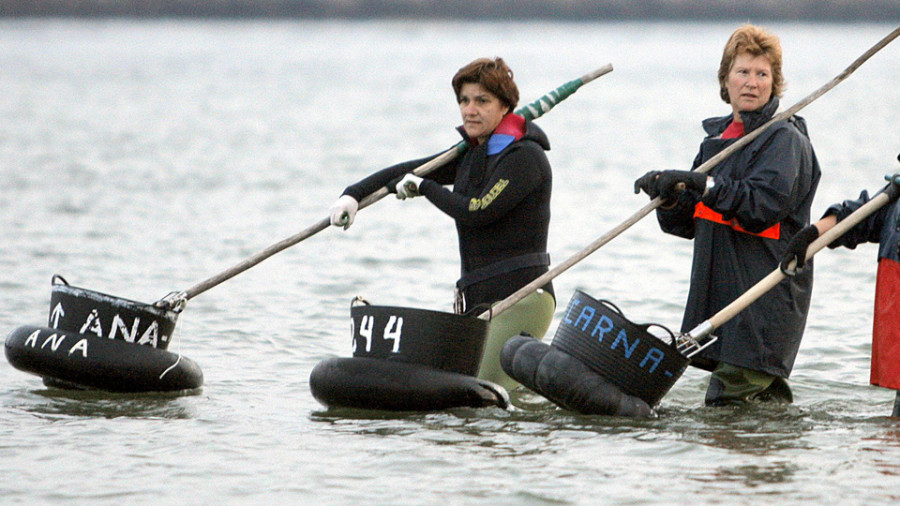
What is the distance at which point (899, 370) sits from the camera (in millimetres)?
6031

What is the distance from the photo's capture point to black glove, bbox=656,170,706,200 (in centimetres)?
599

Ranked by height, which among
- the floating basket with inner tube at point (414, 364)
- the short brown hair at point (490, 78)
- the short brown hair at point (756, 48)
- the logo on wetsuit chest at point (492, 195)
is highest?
the short brown hair at point (756, 48)

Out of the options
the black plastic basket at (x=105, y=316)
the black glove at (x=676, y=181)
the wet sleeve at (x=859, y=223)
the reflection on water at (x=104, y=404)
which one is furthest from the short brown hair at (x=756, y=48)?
the reflection on water at (x=104, y=404)

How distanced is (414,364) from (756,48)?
2.07 meters

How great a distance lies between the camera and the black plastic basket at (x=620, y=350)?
19.6 ft

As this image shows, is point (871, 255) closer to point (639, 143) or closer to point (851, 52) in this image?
point (639, 143)

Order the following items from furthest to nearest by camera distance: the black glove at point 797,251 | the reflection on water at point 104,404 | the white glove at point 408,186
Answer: the reflection on water at point 104,404
the white glove at point 408,186
the black glove at point 797,251

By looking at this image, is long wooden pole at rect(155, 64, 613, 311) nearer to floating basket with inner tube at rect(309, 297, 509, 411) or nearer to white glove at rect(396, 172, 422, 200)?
white glove at rect(396, 172, 422, 200)

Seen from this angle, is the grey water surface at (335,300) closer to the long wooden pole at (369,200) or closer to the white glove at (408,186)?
the long wooden pole at (369,200)

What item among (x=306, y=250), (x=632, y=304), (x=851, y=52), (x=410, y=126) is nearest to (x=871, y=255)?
(x=632, y=304)

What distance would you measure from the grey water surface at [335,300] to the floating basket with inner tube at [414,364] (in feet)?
0.62

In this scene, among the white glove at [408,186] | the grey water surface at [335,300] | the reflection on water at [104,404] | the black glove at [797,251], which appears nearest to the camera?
the grey water surface at [335,300]

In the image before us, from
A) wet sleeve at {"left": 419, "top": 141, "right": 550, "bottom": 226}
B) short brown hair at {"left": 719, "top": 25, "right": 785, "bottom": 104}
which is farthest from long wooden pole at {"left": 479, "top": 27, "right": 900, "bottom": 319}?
wet sleeve at {"left": 419, "top": 141, "right": 550, "bottom": 226}

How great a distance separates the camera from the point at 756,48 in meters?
6.11
